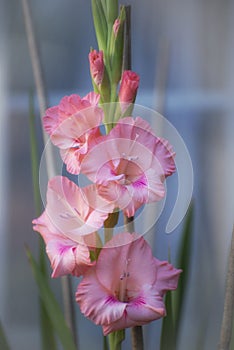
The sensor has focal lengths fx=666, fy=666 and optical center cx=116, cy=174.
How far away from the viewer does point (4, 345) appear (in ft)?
2.82

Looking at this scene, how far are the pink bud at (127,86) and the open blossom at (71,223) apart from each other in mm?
102

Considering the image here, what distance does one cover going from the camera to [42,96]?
97 cm

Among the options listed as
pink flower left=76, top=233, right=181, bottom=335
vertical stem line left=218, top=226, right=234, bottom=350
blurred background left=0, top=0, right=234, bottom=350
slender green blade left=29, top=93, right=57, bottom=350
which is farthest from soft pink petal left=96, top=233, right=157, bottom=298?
blurred background left=0, top=0, right=234, bottom=350

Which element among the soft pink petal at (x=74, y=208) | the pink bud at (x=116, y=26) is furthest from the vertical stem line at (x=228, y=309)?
the pink bud at (x=116, y=26)

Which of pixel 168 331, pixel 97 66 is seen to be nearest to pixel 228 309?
pixel 168 331

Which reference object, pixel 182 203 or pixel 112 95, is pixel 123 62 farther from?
pixel 182 203

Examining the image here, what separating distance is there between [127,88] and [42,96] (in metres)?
0.29

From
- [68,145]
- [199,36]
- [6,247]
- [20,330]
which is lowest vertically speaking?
[20,330]

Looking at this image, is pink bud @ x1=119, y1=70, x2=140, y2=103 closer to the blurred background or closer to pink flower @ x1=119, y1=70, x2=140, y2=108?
pink flower @ x1=119, y1=70, x2=140, y2=108

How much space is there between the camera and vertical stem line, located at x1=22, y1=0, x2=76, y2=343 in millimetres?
888

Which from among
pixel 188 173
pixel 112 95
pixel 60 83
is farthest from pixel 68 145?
pixel 60 83

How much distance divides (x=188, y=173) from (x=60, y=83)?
0.27 meters

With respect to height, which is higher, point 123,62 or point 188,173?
point 123,62

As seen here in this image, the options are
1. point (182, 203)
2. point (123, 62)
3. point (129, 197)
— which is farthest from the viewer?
point (182, 203)
